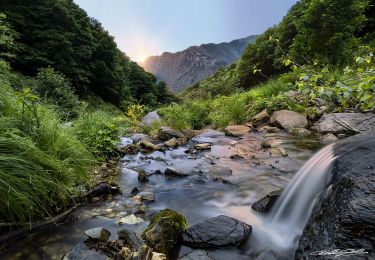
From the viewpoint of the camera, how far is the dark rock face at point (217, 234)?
2.87 meters

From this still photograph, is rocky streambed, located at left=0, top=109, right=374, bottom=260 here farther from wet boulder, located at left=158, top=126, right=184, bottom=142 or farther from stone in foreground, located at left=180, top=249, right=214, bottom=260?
wet boulder, located at left=158, top=126, right=184, bottom=142

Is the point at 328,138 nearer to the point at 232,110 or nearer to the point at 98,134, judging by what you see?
the point at 232,110

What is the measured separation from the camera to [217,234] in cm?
296

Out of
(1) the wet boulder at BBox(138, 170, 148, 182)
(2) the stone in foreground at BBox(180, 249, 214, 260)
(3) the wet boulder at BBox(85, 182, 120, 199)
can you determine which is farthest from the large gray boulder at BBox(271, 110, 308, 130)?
(2) the stone in foreground at BBox(180, 249, 214, 260)

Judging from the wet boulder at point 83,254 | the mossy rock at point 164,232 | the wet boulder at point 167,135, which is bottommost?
the mossy rock at point 164,232

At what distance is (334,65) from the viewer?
12.5 meters

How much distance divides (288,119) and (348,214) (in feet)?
Result: 24.8

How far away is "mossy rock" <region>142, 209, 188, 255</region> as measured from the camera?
274cm

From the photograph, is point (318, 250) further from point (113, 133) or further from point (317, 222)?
point (113, 133)

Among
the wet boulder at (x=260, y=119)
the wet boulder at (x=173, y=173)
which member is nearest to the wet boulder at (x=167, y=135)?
the wet boulder at (x=260, y=119)

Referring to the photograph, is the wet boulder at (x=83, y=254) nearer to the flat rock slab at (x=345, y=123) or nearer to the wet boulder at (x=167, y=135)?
the flat rock slab at (x=345, y=123)

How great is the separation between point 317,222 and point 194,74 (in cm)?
14964

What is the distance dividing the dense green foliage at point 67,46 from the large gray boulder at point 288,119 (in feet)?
69.1

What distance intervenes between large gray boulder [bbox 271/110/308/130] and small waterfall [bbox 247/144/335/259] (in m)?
5.17
